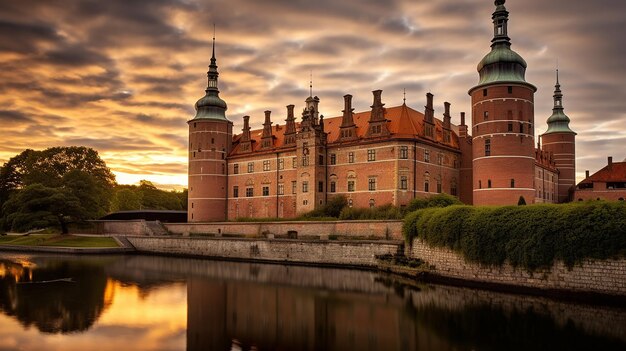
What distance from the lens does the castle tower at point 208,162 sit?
5575 cm

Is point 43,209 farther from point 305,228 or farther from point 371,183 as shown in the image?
point 371,183

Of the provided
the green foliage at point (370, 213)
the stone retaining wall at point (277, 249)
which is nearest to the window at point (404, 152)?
the green foliage at point (370, 213)

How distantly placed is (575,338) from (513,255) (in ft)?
25.3

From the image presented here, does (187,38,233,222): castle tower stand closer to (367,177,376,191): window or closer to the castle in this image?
the castle

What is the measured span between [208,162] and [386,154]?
21.0 meters

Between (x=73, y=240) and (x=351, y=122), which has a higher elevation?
(x=351, y=122)

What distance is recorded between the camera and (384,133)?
44312 millimetres

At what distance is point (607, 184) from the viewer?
59.1 m

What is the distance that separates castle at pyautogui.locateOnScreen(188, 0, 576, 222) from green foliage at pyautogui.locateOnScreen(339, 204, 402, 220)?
2.49 m

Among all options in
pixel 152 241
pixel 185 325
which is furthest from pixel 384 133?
pixel 185 325

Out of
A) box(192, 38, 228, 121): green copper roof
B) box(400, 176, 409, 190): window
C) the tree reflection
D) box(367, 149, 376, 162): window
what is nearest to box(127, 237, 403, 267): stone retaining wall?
the tree reflection

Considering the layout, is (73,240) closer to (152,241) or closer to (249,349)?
(152,241)

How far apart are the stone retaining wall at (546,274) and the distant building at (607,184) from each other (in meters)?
38.5

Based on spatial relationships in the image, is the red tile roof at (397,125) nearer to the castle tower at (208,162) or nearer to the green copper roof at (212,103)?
the castle tower at (208,162)
